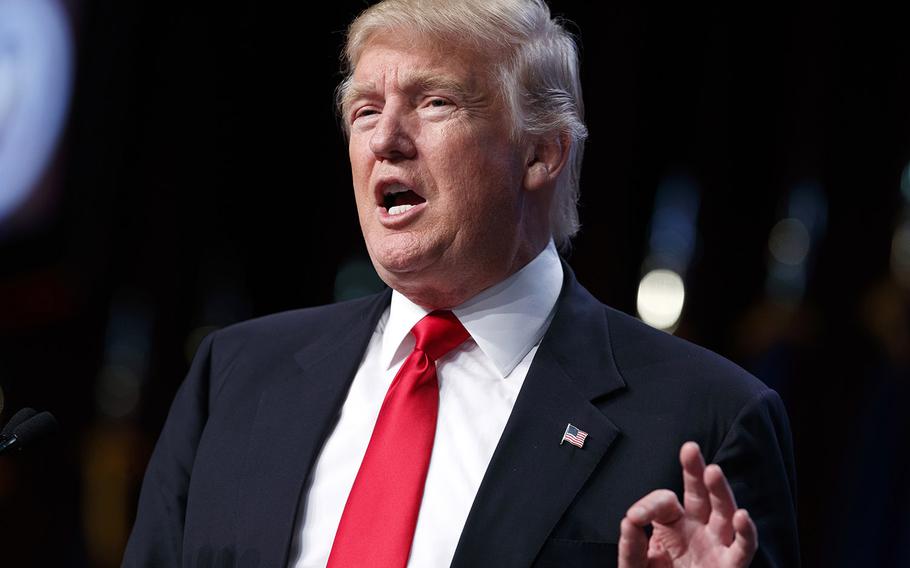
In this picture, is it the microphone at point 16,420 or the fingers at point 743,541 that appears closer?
the fingers at point 743,541

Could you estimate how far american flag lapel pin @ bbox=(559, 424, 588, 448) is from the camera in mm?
1559

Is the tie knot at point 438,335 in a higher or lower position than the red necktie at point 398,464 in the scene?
higher

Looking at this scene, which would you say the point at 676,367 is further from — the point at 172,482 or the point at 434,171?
the point at 172,482

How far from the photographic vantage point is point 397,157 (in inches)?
65.8

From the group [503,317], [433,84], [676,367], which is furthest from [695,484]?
[433,84]

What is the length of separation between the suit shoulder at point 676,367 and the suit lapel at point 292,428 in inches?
16.3

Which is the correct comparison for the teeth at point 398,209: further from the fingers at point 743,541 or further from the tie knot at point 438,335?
the fingers at point 743,541

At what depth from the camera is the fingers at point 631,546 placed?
50.1 inches

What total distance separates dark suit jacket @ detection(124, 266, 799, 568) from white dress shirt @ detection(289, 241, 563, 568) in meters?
0.03

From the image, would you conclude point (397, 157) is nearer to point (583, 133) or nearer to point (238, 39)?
point (583, 133)

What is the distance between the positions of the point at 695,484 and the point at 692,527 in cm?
6

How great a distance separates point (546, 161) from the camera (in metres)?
1.83

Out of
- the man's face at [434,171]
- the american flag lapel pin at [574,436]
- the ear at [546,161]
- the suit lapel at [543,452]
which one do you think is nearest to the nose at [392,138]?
the man's face at [434,171]

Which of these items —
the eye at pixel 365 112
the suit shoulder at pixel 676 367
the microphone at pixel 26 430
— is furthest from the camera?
the eye at pixel 365 112
